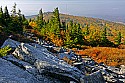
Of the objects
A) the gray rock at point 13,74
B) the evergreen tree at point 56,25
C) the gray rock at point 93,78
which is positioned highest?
the gray rock at point 13,74

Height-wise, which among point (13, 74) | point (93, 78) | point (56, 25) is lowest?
point (56, 25)

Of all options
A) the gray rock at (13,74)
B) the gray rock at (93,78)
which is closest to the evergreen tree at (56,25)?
the gray rock at (13,74)

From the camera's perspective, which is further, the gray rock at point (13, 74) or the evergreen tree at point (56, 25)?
the evergreen tree at point (56, 25)

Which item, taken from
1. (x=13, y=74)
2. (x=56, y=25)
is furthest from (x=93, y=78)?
(x=56, y=25)

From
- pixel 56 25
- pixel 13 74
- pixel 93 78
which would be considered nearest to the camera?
pixel 13 74

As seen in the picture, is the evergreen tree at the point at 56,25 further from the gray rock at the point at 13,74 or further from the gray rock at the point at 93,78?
the gray rock at the point at 93,78

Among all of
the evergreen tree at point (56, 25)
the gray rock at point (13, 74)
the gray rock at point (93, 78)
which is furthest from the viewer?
the evergreen tree at point (56, 25)

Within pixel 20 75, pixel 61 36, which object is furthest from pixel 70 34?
pixel 20 75

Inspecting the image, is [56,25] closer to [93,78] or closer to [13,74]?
[93,78]

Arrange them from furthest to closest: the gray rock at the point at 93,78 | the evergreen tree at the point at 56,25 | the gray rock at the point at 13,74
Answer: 1. the evergreen tree at the point at 56,25
2. the gray rock at the point at 93,78
3. the gray rock at the point at 13,74

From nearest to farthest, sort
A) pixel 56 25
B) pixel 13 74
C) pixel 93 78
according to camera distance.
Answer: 1. pixel 13 74
2. pixel 93 78
3. pixel 56 25

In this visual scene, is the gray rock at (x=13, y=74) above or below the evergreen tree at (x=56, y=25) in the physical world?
above

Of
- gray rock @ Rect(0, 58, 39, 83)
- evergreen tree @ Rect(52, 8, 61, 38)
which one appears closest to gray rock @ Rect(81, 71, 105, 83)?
gray rock @ Rect(0, 58, 39, 83)

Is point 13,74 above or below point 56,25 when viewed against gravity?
above
